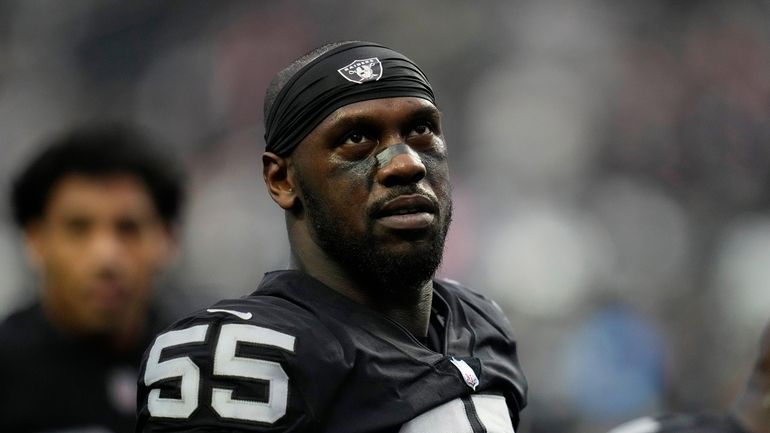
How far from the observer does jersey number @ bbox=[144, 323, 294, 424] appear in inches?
104

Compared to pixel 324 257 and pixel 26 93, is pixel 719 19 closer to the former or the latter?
pixel 26 93

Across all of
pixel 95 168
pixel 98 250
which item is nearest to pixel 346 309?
pixel 98 250

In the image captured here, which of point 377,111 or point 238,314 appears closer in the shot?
point 238,314

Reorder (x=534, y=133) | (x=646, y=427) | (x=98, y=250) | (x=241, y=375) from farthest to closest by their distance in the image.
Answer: (x=534, y=133)
(x=98, y=250)
(x=646, y=427)
(x=241, y=375)

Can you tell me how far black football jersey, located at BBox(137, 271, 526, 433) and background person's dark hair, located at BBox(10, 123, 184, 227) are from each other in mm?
2246

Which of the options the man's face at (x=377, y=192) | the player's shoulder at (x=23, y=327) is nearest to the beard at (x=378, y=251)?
the man's face at (x=377, y=192)

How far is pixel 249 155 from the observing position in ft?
48.6

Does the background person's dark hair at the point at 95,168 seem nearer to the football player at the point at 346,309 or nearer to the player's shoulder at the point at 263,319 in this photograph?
the football player at the point at 346,309

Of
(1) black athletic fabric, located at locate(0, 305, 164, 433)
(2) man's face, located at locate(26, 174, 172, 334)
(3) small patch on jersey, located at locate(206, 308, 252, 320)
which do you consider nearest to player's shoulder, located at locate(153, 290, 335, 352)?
(3) small patch on jersey, located at locate(206, 308, 252, 320)

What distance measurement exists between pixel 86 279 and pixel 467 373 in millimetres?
2246

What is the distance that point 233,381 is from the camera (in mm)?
2676

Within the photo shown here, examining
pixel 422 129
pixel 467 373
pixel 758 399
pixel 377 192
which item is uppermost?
pixel 422 129

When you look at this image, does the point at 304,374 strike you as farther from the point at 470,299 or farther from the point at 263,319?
the point at 470,299

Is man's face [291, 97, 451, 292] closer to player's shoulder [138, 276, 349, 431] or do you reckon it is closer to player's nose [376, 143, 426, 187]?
player's nose [376, 143, 426, 187]
